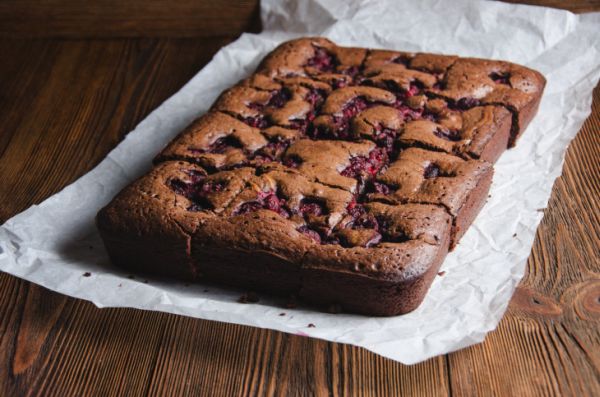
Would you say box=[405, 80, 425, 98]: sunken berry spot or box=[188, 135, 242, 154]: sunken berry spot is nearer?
box=[188, 135, 242, 154]: sunken berry spot

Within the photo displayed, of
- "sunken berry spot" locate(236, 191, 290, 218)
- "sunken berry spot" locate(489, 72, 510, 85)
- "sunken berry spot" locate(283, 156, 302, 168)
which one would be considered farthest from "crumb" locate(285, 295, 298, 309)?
"sunken berry spot" locate(489, 72, 510, 85)

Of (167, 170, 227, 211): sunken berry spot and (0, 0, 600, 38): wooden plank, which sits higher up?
(167, 170, 227, 211): sunken berry spot

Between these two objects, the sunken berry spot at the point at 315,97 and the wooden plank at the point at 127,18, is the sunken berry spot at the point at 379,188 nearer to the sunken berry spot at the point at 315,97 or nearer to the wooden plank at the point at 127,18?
the sunken berry spot at the point at 315,97

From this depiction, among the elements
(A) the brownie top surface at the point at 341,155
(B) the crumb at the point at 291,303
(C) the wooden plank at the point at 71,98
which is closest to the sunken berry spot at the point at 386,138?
(A) the brownie top surface at the point at 341,155

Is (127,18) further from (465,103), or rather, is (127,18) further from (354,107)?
(465,103)

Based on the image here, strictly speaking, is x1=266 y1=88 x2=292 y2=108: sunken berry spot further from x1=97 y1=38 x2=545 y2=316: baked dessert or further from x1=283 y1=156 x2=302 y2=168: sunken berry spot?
x1=283 y1=156 x2=302 y2=168: sunken berry spot

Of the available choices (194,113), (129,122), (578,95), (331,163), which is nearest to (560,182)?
(578,95)

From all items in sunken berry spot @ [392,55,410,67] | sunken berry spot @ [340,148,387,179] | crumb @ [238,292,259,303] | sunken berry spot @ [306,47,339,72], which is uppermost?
sunken berry spot @ [340,148,387,179]
